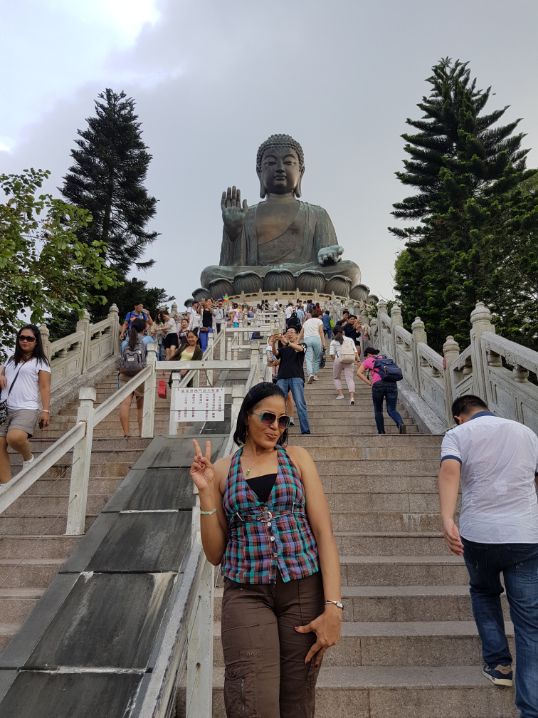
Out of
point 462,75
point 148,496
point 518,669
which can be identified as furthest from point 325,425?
point 462,75

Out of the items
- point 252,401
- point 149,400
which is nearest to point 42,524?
point 149,400

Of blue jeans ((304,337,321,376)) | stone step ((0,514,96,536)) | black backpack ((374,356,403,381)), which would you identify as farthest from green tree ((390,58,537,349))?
stone step ((0,514,96,536))

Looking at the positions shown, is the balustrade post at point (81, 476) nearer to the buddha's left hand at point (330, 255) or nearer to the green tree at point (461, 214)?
the green tree at point (461, 214)

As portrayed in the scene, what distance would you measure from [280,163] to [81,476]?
22.8 metres

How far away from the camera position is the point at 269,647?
1554 mm

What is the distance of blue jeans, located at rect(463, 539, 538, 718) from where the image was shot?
7.01 feet

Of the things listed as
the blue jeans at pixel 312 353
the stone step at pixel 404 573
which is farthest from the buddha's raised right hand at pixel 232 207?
the stone step at pixel 404 573

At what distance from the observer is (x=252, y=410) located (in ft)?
6.17

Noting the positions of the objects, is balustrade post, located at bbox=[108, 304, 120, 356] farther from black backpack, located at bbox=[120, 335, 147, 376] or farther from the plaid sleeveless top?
the plaid sleeveless top

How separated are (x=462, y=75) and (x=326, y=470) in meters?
17.4

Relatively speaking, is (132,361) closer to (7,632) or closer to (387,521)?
(387,521)

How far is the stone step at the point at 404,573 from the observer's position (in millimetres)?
3244

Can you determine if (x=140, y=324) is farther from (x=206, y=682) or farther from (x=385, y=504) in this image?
(x=206, y=682)

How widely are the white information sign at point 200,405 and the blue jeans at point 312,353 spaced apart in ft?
13.5
